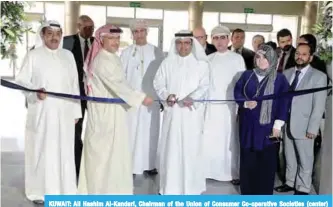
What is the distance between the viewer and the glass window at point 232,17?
622 inches

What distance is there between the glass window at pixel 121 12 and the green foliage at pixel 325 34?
1147cm

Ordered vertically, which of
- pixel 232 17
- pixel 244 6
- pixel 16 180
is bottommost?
pixel 16 180

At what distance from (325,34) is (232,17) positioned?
11797 millimetres

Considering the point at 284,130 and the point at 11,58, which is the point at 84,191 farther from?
the point at 284,130

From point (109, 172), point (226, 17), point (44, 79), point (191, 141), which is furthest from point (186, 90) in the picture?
point (226, 17)

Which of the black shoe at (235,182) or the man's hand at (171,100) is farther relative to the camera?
the black shoe at (235,182)

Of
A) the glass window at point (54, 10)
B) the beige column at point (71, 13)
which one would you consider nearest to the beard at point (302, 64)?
the beige column at point (71, 13)

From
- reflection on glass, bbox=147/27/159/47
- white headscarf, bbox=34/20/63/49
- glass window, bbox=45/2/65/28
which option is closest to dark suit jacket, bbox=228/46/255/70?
white headscarf, bbox=34/20/63/49

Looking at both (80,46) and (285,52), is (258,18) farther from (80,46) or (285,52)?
(80,46)

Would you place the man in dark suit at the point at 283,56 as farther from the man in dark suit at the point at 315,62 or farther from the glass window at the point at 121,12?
the glass window at the point at 121,12

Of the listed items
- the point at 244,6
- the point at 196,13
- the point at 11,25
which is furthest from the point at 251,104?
the point at 244,6

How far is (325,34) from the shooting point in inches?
169

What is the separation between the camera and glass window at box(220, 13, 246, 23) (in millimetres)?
15788

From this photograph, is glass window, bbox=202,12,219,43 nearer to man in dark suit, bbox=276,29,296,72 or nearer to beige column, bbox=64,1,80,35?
beige column, bbox=64,1,80,35
